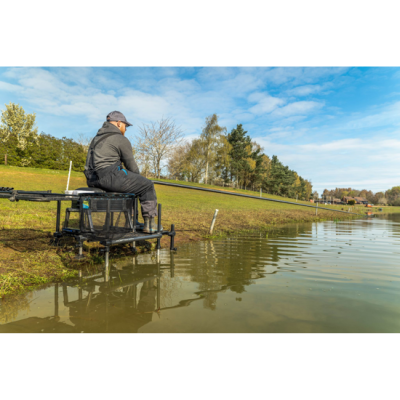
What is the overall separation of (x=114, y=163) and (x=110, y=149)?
24cm

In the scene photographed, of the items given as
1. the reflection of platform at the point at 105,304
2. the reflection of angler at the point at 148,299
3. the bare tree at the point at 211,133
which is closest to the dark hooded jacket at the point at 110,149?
the reflection of platform at the point at 105,304

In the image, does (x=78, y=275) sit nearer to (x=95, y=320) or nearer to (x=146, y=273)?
(x=146, y=273)

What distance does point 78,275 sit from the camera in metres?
4.14

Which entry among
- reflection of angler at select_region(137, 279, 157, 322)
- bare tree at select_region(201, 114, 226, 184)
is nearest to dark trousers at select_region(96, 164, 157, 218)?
reflection of angler at select_region(137, 279, 157, 322)

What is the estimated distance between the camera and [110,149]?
443 centimetres

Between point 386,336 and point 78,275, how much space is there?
411cm

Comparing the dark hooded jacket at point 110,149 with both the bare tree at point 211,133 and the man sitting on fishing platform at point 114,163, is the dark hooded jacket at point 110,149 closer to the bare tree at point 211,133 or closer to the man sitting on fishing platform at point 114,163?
the man sitting on fishing platform at point 114,163

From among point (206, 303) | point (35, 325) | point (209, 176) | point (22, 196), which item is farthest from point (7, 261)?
point (209, 176)

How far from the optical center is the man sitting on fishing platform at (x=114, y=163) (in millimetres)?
4426

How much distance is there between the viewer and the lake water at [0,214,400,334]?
262 centimetres

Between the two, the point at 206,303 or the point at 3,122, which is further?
the point at 3,122

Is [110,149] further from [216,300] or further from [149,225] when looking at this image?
[216,300]

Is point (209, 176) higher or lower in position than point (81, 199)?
higher

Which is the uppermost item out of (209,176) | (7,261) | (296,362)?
(209,176)
